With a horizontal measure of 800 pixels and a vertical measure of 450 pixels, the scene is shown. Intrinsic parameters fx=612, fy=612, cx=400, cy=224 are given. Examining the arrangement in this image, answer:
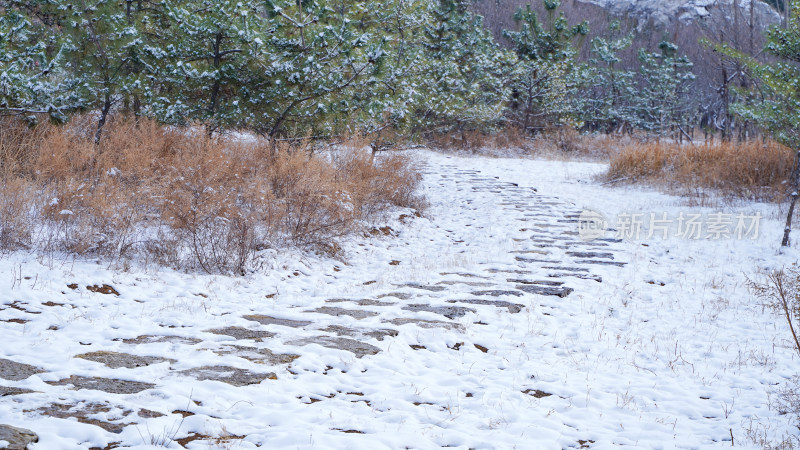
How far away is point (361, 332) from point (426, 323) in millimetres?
616

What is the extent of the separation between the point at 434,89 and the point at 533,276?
1469 centimetres

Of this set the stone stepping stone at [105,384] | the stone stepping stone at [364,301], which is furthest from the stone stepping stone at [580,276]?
the stone stepping stone at [105,384]

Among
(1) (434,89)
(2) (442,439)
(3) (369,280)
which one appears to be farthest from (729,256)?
(1) (434,89)

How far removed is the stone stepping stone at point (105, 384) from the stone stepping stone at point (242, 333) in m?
1.13

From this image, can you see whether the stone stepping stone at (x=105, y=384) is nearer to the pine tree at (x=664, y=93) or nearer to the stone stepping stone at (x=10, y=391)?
the stone stepping stone at (x=10, y=391)

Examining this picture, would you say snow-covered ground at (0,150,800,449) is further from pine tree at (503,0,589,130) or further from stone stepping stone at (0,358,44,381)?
pine tree at (503,0,589,130)

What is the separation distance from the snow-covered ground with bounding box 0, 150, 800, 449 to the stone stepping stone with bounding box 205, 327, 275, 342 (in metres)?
0.02

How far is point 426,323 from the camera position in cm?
518

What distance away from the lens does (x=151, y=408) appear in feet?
10.2

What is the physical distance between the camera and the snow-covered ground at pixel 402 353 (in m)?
3.18

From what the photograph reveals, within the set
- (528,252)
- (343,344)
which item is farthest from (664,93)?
(343,344)

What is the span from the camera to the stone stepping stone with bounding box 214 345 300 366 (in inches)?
160

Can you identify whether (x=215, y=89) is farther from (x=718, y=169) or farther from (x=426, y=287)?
(x=718, y=169)

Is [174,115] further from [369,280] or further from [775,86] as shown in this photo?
[775,86]
